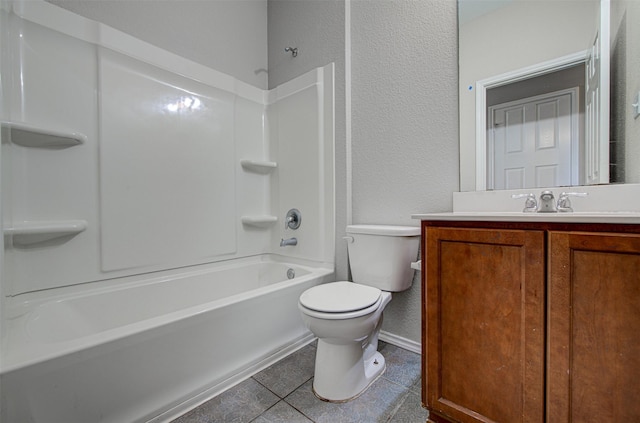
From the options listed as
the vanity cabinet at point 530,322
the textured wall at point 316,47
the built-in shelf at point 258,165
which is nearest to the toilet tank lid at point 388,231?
the textured wall at point 316,47

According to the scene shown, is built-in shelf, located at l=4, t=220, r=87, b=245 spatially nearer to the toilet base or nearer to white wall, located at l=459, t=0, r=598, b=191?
the toilet base

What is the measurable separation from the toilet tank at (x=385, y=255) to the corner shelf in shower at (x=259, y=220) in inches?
34.0

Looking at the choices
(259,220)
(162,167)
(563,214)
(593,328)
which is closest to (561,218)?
(563,214)

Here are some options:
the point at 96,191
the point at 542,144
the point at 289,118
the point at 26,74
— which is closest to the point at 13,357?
the point at 96,191

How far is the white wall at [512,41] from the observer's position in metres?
1.20

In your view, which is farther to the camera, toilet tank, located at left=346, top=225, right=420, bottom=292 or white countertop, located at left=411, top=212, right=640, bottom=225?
toilet tank, located at left=346, top=225, right=420, bottom=292

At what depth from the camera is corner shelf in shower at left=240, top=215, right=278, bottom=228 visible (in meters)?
2.18

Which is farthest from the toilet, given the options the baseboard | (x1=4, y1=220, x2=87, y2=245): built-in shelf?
(x1=4, y1=220, x2=87, y2=245): built-in shelf

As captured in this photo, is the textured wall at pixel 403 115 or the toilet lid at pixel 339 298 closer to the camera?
the toilet lid at pixel 339 298

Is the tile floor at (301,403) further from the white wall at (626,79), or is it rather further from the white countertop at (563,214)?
the white wall at (626,79)

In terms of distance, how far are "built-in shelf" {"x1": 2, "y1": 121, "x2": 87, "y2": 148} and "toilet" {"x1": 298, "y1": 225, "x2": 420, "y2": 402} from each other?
55.1 inches

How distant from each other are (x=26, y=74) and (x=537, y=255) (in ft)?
7.37

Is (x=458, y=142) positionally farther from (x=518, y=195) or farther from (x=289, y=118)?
(x=289, y=118)

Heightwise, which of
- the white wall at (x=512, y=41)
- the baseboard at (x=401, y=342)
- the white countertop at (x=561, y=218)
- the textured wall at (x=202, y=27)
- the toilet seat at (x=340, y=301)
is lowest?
the baseboard at (x=401, y=342)
